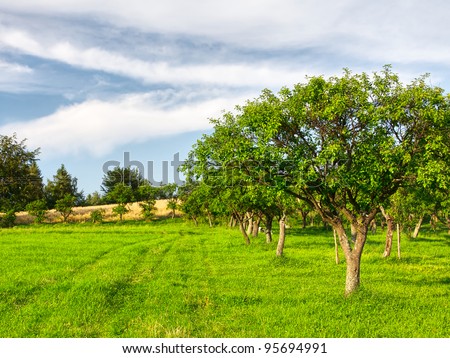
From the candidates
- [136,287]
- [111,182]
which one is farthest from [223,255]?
[111,182]

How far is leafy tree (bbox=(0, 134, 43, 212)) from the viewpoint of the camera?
10994 cm

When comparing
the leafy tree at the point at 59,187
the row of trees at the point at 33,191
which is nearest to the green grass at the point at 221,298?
the row of trees at the point at 33,191

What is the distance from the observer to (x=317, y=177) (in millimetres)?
18672

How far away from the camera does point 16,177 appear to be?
11181 cm

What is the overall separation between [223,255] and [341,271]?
11831 mm

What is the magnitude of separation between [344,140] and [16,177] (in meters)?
111

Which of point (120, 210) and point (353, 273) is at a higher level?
point (353, 273)

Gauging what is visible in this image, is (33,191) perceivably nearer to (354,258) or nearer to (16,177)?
(16,177)

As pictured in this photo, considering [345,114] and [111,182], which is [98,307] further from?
[111,182]

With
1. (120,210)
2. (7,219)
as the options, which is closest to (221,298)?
(7,219)

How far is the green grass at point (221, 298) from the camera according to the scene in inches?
565

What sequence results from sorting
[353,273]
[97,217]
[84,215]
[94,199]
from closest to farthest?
[353,273] < [97,217] < [84,215] < [94,199]

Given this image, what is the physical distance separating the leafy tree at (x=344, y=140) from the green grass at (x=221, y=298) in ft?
11.1
